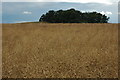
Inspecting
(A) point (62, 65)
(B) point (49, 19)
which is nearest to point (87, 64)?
(A) point (62, 65)

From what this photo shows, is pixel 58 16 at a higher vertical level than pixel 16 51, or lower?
higher

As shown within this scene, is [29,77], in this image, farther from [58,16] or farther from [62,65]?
[58,16]

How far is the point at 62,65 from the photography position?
7.26 metres

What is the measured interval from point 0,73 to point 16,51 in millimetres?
2641

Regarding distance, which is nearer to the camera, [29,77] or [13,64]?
[29,77]

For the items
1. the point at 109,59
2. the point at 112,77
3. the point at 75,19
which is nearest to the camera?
the point at 112,77

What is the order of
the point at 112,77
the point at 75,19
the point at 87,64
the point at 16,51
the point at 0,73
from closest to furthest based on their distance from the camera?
the point at 112,77 < the point at 0,73 < the point at 87,64 < the point at 16,51 < the point at 75,19

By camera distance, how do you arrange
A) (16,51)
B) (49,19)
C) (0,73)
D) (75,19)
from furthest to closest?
(75,19)
(49,19)
(16,51)
(0,73)

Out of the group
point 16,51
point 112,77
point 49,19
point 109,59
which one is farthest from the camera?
point 49,19

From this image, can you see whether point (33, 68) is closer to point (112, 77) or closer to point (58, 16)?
point (112, 77)

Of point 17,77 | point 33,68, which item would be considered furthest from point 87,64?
point 17,77

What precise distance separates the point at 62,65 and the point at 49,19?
124 ft

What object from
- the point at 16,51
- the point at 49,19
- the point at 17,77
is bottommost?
the point at 17,77

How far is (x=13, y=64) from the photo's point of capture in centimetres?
759
